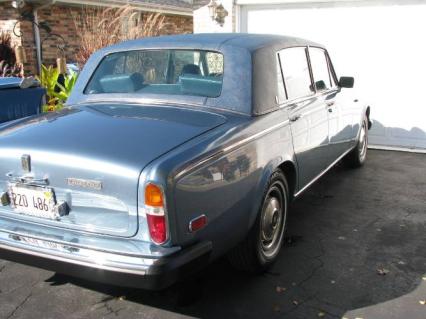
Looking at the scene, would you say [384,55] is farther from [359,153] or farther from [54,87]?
[54,87]

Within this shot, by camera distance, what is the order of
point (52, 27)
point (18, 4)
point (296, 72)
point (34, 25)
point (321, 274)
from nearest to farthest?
1. point (321, 274)
2. point (296, 72)
3. point (18, 4)
4. point (34, 25)
5. point (52, 27)

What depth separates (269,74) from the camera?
3.67m

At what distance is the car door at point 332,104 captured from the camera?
15.7ft

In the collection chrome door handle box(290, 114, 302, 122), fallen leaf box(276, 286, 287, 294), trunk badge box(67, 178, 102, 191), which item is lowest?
fallen leaf box(276, 286, 287, 294)

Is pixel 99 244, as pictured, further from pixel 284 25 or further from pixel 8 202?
pixel 284 25

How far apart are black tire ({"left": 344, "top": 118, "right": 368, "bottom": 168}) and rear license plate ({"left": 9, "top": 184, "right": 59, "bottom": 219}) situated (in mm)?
4501

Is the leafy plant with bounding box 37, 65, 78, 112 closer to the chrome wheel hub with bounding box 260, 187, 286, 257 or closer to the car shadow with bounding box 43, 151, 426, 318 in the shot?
the car shadow with bounding box 43, 151, 426, 318

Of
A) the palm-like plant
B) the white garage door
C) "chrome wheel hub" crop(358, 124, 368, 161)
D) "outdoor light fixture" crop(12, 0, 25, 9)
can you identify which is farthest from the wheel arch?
"outdoor light fixture" crop(12, 0, 25, 9)

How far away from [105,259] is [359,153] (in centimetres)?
469

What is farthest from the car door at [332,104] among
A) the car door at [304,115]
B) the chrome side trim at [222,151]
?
the chrome side trim at [222,151]

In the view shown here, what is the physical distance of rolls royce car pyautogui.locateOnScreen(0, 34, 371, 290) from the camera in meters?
2.56

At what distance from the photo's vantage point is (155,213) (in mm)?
2520

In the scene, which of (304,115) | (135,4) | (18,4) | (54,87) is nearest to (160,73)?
(304,115)

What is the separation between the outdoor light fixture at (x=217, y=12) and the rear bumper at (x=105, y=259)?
6.81m
